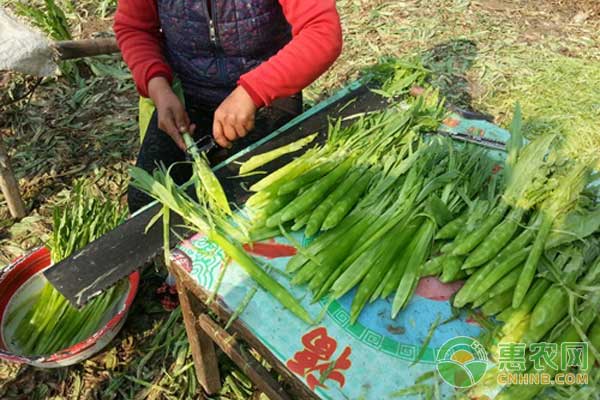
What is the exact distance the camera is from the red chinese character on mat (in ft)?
5.34

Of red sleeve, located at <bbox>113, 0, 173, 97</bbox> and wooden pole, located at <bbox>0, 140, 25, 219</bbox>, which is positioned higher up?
red sleeve, located at <bbox>113, 0, 173, 97</bbox>

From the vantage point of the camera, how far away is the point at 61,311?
107 inches

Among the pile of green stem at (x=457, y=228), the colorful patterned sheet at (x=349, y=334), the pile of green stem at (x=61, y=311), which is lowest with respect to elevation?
the pile of green stem at (x=61, y=311)

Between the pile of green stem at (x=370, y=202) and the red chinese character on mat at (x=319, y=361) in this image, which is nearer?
the red chinese character on mat at (x=319, y=361)

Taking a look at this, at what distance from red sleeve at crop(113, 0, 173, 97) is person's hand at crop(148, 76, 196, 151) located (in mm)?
180

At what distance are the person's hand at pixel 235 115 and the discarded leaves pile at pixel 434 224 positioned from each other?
160 mm

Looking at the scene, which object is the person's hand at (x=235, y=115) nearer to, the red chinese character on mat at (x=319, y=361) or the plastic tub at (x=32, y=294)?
the plastic tub at (x=32, y=294)

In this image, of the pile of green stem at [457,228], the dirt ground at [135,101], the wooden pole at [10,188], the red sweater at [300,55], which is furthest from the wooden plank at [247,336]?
the wooden pole at [10,188]

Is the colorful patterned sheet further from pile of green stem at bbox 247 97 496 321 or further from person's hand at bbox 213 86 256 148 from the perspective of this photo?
person's hand at bbox 213 86 256 148

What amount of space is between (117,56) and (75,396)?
3.45 metres

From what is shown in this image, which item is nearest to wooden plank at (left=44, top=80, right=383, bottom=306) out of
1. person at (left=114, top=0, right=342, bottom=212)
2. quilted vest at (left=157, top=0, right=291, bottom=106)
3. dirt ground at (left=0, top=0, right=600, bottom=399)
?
person at (left=114, top=0, right=342, bottom=212)

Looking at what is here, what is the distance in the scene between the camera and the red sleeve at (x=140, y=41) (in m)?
2.69

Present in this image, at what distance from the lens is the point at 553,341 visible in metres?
1.61

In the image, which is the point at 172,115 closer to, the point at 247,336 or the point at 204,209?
the point at 204,209
